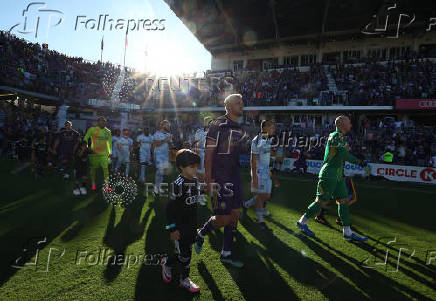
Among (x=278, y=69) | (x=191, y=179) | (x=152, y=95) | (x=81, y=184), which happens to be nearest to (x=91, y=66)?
(x=152, y=95)

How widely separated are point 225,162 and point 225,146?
219mm

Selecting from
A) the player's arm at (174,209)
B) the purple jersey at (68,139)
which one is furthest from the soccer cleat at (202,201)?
the purple jersey at (68,139)

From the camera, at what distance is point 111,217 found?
545cm

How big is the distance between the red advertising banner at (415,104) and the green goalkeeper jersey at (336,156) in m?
21.0

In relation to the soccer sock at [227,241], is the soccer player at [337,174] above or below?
above

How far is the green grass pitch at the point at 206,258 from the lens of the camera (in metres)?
2.98

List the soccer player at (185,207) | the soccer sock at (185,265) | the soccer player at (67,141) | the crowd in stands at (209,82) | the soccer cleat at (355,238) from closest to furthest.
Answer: the soccer player at (185,207), the soccer sock at (185,265), the soccer cleat at (355,238), the soccer player at (67,141), the crowd in stands at (209,82)

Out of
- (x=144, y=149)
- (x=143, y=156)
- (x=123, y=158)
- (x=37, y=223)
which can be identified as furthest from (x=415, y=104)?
(x=37, y=223)

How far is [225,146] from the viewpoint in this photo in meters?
3.29

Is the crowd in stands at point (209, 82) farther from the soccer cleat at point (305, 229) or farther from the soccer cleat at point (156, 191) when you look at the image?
the soccer cleat at point (305, 229)

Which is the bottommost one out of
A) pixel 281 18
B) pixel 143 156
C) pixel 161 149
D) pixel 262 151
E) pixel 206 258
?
pixel 206 258

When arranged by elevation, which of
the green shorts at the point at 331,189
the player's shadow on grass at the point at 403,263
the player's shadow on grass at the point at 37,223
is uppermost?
the green shorts at the point at 331,189

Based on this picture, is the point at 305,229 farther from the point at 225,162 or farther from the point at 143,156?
the point at 143,156

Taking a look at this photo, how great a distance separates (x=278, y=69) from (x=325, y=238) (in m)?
29.2
